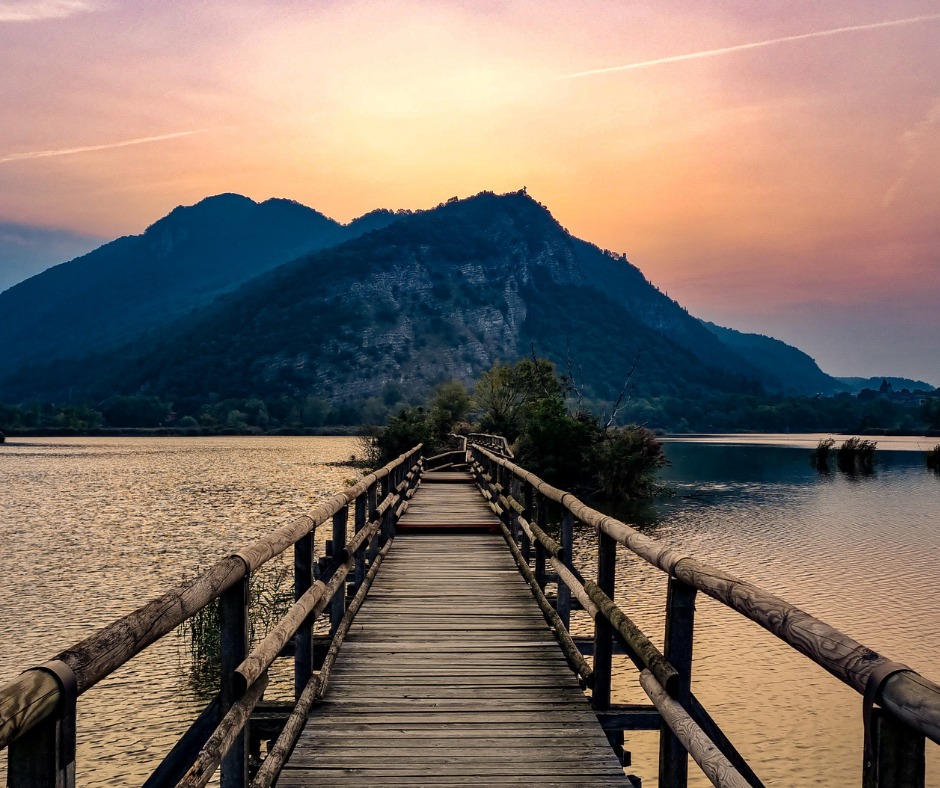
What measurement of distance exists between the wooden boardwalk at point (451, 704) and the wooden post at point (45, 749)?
263 centimetres

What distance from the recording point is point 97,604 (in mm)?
18438

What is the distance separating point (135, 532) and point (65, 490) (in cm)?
2202

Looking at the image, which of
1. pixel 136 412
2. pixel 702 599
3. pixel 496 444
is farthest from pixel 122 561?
pixel 136 412

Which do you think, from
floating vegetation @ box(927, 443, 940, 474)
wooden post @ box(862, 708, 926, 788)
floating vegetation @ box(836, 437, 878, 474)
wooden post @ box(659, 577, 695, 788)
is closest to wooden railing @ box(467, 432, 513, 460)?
wooden post @ box(659, 577, 695, 788)

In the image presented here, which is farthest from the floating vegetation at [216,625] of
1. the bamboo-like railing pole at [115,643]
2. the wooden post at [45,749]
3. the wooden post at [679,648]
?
the wooden post at [45,749]

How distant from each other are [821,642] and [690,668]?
4.62 ft

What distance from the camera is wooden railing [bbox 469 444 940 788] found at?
207cm

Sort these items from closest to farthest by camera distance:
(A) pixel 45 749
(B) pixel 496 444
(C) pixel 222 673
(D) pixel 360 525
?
(A) pixel 45 749 < (C) pixel 222 673 < (D) pixel 360 525 < (B) pixel 496 444

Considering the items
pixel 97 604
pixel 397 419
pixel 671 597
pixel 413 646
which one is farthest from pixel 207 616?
pixel 397 419

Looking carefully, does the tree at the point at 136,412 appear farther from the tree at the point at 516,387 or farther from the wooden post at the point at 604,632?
the wooden post at the point at 604,632

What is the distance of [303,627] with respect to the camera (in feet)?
17.9

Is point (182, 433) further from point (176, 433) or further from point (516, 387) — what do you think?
point (516, 387)

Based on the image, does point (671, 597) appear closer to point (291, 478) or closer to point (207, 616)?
point (207, 616)

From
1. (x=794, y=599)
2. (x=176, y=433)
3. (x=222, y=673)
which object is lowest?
(x=176, y=433)
